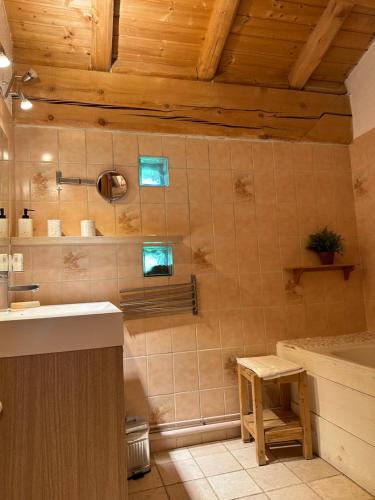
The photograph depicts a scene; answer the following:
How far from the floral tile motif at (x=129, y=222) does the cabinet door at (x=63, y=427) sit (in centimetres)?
119

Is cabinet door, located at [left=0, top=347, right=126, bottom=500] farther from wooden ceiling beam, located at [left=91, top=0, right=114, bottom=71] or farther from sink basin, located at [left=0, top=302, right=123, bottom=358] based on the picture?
wooden ceiling beam, located at [left=91, top=0, right=114, bottom=71]

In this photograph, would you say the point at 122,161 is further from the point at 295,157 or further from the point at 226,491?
the point at 226,491

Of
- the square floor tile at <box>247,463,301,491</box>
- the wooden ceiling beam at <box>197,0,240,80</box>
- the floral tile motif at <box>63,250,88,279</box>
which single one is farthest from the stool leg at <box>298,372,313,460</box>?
the wooden ceiling beam at <box>197,0,240,80</box>

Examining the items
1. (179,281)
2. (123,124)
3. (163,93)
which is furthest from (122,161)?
(179,281)

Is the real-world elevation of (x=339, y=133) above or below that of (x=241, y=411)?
above

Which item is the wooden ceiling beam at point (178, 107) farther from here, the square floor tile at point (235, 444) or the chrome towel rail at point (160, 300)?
the square floor tile at point (235, 444)

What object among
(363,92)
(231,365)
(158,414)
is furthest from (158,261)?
(363,92)

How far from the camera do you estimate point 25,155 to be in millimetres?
2051

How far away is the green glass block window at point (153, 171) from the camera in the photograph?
2.25 meters

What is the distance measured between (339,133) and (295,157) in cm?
43

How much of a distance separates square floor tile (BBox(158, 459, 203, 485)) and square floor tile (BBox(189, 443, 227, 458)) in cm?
Result: 9

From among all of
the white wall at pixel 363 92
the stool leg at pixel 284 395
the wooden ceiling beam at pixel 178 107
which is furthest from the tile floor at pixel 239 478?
the white wall at pixel 363 92

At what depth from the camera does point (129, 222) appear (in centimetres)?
218

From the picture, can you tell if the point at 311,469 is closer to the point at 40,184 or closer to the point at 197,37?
the point at 40,184
